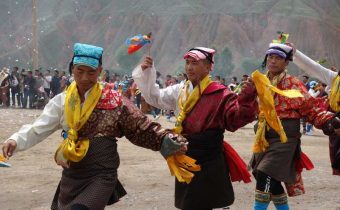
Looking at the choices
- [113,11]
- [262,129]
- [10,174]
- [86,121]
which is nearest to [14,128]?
[10,174]

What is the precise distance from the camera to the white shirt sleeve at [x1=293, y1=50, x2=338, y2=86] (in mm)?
6963

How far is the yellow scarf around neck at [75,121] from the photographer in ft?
14.7

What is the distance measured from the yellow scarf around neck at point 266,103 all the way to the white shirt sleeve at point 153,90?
2.73ft

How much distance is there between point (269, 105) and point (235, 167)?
799mm

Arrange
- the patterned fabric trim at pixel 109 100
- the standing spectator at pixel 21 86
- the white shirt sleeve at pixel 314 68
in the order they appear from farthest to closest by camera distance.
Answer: the standing spectator at pixel 21 86, the white shirt sleeve at pixel 314 68, the patterned fabric trim at pixel 109 100

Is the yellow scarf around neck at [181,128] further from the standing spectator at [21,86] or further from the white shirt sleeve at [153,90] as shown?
the standing spectator at [21,86]

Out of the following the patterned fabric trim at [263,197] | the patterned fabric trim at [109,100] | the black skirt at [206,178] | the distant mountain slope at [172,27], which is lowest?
the distant mountain slope at [172,27]

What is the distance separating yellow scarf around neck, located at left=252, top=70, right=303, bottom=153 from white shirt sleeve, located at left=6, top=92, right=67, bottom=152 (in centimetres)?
152

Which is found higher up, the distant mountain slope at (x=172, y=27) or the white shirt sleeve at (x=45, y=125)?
the white shirt sleeve at (x=45, y=125)

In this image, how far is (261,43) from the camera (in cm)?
7675

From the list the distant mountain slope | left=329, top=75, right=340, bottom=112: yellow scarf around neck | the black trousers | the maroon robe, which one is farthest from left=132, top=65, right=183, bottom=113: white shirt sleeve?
the distant mountain slope

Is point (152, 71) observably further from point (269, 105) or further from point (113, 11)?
point (113, 11)

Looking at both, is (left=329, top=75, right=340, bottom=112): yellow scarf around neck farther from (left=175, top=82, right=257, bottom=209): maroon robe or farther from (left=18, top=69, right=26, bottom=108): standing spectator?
(left=18, top=69, right=26, bottom=108): standing spectator

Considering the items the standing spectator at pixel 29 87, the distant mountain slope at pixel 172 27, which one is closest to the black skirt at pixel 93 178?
the standing spectator at pixel 29 87
